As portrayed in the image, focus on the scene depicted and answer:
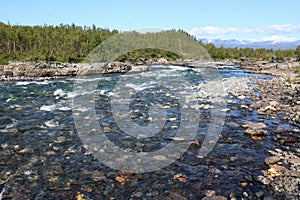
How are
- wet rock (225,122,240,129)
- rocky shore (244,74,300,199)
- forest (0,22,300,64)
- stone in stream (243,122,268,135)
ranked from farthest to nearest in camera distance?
forest (0,22,300,64), wet rock (225,122,240,129), stone in stream (243,122,268,135), rocky shore (244,74,300,199)

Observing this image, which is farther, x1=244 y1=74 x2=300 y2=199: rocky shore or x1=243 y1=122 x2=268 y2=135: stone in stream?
x1=243 y1=122 x2=268 y2=135: stone in stream

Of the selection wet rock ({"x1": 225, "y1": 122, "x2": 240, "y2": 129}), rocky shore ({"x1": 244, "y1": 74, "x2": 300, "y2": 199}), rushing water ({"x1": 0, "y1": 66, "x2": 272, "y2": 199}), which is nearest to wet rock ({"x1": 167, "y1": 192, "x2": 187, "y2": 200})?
rushing water ({"x1": 0, "y1": 66, "x2": 272, "y2": 199})

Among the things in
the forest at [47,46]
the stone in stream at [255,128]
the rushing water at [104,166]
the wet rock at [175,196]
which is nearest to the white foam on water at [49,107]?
the rushing water at [104,166]

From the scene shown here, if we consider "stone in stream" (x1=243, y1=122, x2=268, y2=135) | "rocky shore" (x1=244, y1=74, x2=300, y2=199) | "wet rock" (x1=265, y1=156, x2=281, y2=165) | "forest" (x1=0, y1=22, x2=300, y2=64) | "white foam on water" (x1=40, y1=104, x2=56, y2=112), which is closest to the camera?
"rocky shore" (x1=244, y1=74, x2=300, y2=199)

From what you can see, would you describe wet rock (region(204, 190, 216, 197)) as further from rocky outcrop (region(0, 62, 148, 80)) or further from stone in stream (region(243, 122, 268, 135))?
rocky outcrop (region(0, 62, 148, 80))

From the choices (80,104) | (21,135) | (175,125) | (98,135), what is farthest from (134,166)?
(80,104)

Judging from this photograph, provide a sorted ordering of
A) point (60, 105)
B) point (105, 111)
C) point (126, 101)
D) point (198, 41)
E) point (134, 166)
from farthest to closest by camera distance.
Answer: point (198, 41) → point (126, 101) → point (60, 105) → point (105, 111) → point (134, 166)

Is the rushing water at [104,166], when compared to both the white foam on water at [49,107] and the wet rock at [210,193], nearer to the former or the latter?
the wet rock at [210,193]

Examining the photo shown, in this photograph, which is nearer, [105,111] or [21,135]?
[21,135]

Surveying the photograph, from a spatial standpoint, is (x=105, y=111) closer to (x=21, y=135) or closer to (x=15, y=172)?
(x=21, y=135)

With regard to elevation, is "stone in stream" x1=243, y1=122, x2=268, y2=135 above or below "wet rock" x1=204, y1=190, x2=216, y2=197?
above

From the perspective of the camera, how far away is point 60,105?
12.8m

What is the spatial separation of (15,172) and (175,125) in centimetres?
572

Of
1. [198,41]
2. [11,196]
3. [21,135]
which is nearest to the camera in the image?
[11,196]
